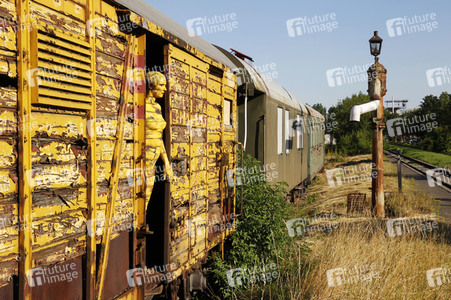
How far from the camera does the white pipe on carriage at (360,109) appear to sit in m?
7.84

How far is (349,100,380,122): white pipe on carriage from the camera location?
7.84 metres

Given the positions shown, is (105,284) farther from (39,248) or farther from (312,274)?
(312,274)

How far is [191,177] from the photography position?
4527mm

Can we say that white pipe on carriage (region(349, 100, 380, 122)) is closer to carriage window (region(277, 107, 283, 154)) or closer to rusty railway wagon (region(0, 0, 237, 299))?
carriage window (region(277, 107, 283, 154))

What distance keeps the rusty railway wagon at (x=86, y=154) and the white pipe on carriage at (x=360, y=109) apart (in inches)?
177

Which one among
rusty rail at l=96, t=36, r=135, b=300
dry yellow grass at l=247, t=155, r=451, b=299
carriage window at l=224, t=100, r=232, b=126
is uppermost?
carriage window at l=224, t=100, r=232, b=126

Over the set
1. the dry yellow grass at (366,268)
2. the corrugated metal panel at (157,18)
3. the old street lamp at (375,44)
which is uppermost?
the old street lamp at (375,44)

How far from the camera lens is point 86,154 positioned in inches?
107

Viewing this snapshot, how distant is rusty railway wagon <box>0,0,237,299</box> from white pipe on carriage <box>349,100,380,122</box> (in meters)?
4.51

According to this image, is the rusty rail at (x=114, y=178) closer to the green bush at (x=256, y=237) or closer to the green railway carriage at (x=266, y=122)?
the green bush at (x=256, y=237)

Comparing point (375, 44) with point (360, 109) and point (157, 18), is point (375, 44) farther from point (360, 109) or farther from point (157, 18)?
point (157, 18)

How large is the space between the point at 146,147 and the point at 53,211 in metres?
1.26

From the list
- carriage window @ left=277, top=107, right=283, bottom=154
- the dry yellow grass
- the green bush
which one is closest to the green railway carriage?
carriage window @ left=277, top=107, right=283, bottom=154

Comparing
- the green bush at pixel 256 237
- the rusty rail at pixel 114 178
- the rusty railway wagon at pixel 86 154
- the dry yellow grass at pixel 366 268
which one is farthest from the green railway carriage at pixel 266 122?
the rusty rail at pixel 114 178
